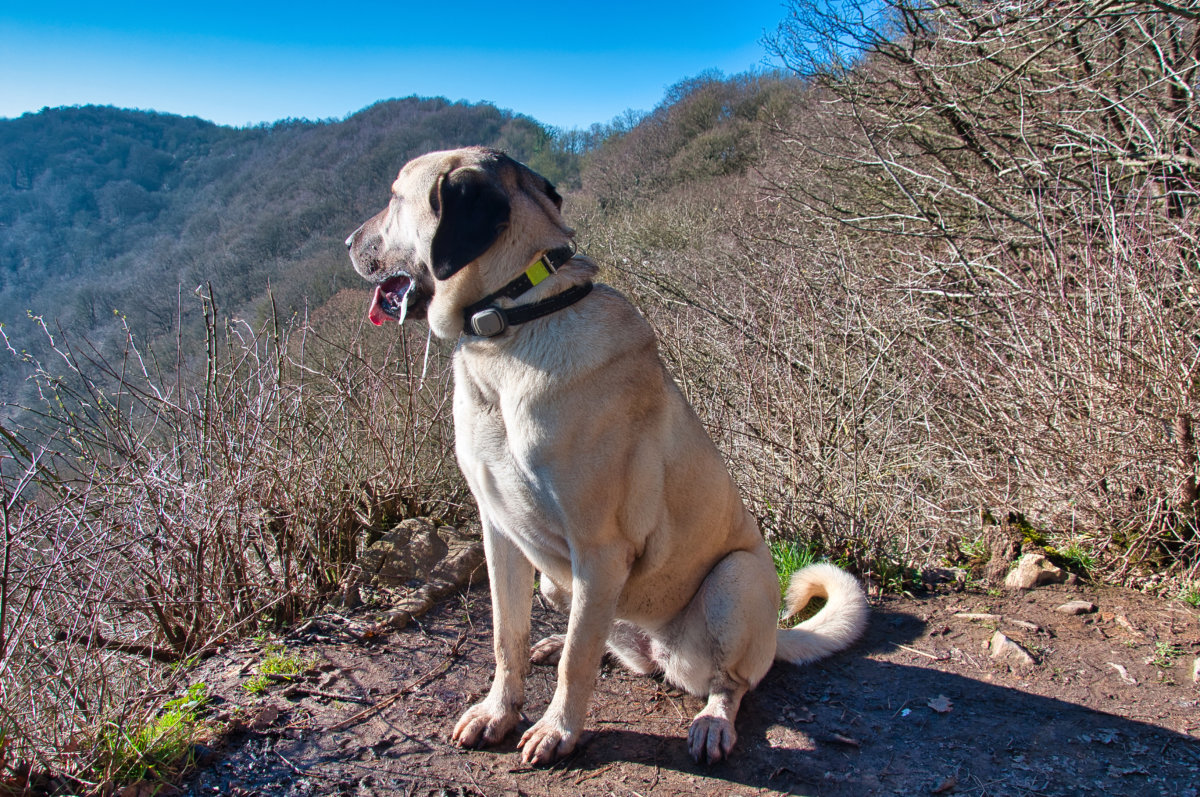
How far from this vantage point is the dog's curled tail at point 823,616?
333cm

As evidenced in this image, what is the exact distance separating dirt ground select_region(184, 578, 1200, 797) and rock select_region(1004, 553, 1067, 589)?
0.75 feet

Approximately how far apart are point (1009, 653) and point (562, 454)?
2.36 meters

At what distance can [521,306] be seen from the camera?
2.49 metres

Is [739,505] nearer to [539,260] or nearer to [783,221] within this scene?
[539,260]

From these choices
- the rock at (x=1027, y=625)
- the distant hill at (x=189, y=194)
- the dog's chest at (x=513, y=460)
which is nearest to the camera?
the dog's chest at (x=513, y=460)

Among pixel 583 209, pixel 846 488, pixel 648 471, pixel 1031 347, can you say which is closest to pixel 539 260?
pixel 648 471

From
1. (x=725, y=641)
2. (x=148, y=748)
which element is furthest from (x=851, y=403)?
(x=148, y=748)

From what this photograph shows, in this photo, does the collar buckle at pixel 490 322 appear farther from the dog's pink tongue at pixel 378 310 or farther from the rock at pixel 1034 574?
the rock at pixel 1034 574

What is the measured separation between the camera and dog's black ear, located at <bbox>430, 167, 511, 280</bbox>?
2395 mm

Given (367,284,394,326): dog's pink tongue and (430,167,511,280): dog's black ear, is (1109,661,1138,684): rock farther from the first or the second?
(367,284,394,326): dog's pink tongue

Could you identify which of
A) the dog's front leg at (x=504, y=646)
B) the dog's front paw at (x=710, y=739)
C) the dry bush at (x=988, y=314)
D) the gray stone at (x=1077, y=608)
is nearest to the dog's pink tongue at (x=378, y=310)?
the dog's front leg at (x=504, y=646)

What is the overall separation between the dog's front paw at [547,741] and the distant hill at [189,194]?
22.2m

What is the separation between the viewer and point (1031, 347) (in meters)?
4.37

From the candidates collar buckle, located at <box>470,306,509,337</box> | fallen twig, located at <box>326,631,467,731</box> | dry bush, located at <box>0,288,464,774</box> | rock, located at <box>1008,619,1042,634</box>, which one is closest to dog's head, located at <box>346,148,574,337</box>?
collar buckle, located at <box>470,306,509,337</box>
